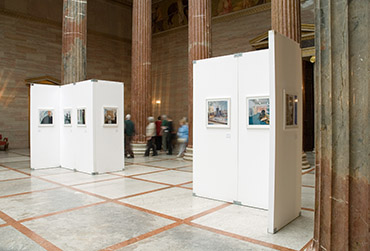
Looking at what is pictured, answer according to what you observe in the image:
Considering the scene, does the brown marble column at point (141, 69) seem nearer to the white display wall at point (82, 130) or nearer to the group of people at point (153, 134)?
the group of people at point (153, 134)

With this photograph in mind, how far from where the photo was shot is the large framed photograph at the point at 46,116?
9672 mm

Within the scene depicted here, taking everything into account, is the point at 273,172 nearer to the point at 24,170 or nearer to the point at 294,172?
the point at 294,172

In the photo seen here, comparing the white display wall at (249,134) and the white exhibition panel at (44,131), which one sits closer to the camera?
the white display wall at (249,134)

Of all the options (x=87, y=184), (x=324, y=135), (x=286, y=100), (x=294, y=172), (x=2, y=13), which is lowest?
(x=87, y=184)

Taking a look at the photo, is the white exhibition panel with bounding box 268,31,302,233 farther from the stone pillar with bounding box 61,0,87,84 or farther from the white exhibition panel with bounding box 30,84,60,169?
the stone pillar with bounding box 61,0,87,84

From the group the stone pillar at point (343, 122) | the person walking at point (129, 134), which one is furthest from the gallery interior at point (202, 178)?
the person walking at point (129, 134)

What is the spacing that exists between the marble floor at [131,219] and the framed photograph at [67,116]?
2.55 metres

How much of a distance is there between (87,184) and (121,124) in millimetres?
2470

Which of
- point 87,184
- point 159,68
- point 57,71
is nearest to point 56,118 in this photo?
point 87,184

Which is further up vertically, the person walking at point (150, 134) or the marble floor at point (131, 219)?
the person walking at point (150, 134)

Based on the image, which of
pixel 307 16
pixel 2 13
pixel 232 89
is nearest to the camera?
pixel 232 89

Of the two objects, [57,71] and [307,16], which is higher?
[307,16]

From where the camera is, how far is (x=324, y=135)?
2723 mm

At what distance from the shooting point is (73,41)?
11.1 meters
